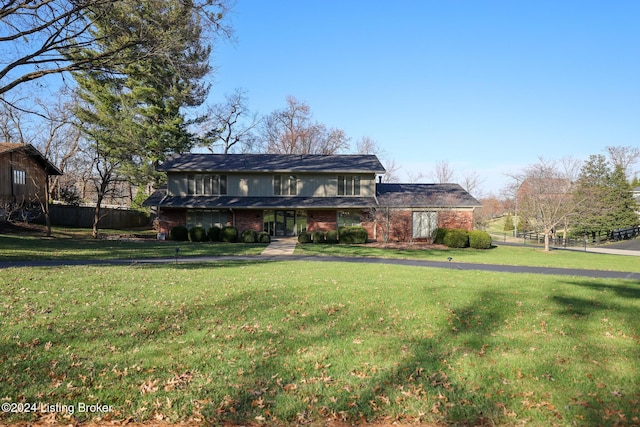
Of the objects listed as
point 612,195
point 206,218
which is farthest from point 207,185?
point 612,195

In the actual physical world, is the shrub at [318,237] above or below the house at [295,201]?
below

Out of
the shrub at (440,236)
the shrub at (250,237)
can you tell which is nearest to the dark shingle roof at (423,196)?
the shrub at (440,236)

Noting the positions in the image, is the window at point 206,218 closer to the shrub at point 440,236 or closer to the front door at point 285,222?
the front door at point 285,222

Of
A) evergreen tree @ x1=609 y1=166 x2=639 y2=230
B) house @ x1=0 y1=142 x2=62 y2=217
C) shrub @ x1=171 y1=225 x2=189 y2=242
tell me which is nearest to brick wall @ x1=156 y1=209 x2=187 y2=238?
shrub @ x1=171 y1=225 x2=189 y2=242

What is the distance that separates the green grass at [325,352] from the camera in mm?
4117

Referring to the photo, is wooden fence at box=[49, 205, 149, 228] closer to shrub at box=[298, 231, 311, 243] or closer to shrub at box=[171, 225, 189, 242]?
shrub at box=[171, 225, 189, 242]

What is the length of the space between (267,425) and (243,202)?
84.1ft

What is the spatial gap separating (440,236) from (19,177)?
108ft

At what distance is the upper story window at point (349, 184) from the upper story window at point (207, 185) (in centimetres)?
893

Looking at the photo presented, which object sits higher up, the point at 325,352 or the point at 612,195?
the point at 612,195

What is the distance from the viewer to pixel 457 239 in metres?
25.7

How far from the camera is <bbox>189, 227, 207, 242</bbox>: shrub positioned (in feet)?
84.9

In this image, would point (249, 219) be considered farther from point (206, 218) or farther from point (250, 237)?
point (250, 237)

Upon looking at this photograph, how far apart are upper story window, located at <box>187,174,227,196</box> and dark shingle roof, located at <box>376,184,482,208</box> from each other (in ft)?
39.5
